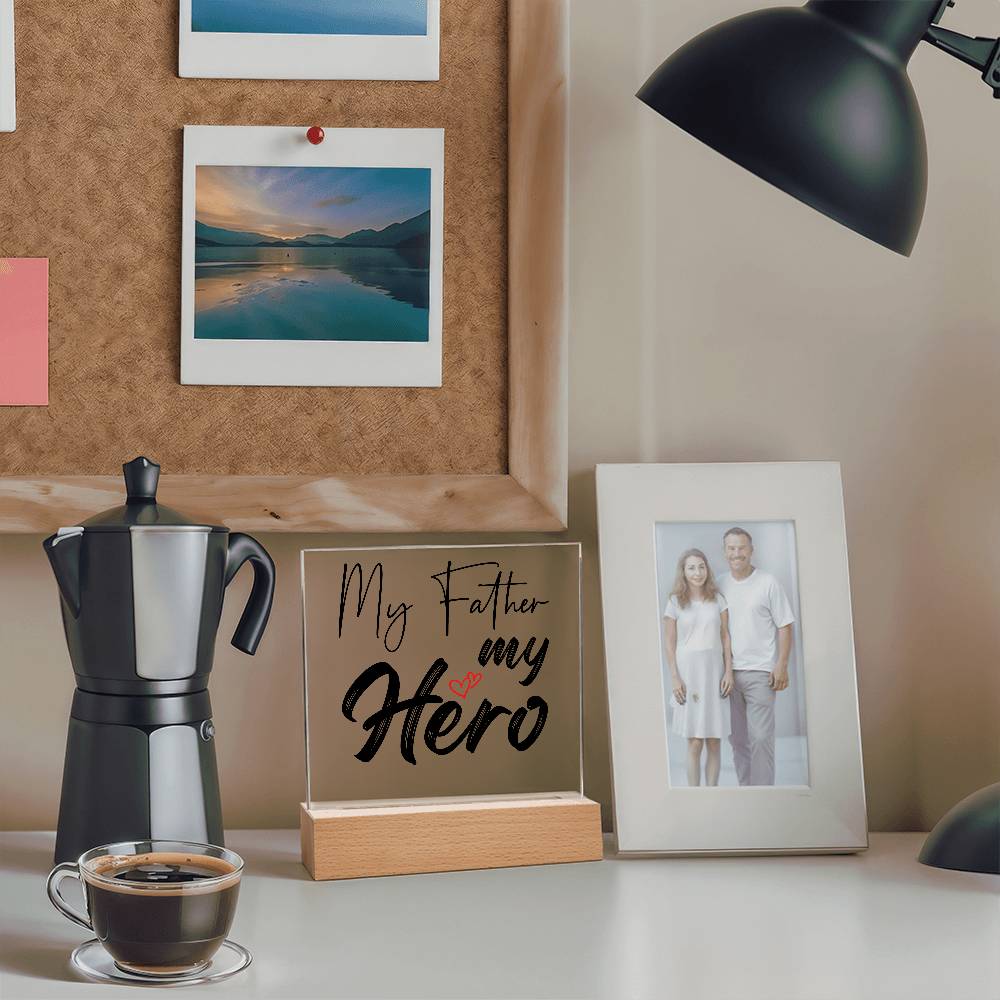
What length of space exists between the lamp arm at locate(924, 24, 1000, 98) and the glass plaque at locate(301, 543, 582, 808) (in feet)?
1.66

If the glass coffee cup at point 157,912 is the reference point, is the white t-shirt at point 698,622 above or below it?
above

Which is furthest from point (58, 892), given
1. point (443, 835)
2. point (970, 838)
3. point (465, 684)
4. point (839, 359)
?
point (839, 359)

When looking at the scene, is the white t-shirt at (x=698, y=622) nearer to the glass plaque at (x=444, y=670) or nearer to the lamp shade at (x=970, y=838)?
→ the glass plaque at (x=444, y=670)

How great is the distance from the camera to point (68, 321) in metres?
0.97

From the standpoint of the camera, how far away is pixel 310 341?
3.21ft

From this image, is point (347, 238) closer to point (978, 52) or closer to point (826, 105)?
point (826, 105)

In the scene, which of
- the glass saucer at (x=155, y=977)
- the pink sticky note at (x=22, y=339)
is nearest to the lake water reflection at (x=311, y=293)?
the pink sticky note at (x=22, y=339)

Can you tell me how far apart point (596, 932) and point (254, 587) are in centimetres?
38

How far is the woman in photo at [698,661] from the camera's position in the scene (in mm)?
922

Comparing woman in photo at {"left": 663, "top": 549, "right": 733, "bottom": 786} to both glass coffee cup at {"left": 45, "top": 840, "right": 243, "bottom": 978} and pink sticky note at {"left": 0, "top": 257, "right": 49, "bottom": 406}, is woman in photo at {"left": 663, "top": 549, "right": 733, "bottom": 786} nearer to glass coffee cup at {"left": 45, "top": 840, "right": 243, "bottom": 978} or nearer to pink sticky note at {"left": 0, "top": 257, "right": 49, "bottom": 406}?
glass coffee cup at {"left": 45, "top": 840, "right": 243, "bottom": 978}

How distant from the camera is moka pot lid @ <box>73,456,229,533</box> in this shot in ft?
2.63

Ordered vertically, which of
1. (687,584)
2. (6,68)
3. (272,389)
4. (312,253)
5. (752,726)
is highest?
(6,68)

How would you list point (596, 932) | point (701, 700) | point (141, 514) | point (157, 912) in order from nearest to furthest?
1. point (157, 912)
2. point (596, 932)
3. point (141, 514)
4. point (701, 700)

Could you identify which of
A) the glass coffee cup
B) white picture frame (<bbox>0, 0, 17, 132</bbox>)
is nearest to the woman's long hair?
the glass coffee cup
